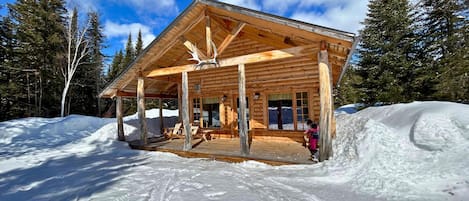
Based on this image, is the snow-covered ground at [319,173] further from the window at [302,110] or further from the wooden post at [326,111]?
the window at [302,110]

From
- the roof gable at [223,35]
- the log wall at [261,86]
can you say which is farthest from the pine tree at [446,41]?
the log wall at [261,86]

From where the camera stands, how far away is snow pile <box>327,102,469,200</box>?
11.2 ft

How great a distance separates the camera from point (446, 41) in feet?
40.0

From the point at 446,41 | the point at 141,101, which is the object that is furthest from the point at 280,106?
the point at 446,41

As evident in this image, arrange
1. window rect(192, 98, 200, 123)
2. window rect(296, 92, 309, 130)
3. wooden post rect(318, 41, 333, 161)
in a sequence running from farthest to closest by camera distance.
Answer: window rect(192, 98, 200, 123)
window rect(296, 92, 309, 130)
wooden post rect(318, 41, 333, 161)

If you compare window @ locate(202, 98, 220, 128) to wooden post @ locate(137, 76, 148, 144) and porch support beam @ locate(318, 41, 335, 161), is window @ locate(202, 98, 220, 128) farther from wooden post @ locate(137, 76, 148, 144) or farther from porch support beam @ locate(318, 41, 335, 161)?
porch support beam @ locate(318, 41, 335, 161)

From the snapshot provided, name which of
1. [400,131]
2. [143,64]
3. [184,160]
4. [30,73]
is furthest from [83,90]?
[400,131]

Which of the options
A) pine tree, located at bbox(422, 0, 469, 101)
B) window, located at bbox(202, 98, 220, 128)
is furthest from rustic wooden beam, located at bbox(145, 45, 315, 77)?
pine tree, located at bbox(422, 0, 469, 101)

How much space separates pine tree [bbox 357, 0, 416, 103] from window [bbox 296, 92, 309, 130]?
23.8ft

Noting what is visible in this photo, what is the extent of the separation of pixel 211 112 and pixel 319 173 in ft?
21.7

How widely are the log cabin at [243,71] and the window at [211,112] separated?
0.05m

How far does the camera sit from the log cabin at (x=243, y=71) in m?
5.33

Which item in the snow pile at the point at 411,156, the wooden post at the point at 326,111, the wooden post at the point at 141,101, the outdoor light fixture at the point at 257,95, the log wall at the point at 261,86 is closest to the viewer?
the snow pile at the point at 411,156

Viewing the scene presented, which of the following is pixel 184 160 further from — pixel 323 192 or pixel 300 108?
pixel 300 108
